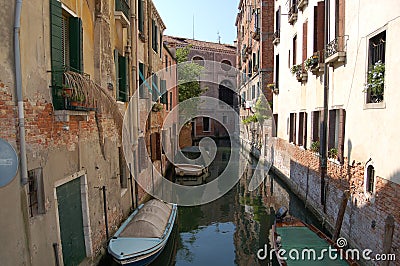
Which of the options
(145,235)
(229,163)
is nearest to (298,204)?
(145,235)

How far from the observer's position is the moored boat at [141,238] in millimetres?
6199

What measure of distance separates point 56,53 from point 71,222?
8.44ft

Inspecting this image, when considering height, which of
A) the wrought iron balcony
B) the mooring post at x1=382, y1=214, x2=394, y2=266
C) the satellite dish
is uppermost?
the wrought iron balcony

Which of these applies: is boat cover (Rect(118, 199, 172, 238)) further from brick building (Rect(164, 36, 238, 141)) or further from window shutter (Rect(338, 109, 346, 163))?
brick building (Rect(164, 36, 238, 141))

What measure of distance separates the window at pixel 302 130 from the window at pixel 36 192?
8918 mm

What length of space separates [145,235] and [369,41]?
567 cm

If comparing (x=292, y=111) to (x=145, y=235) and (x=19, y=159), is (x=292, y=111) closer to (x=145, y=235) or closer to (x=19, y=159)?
(x=145, y=235)

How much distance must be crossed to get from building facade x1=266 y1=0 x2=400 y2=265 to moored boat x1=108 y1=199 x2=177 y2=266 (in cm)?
384

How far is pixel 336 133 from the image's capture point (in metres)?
8.69

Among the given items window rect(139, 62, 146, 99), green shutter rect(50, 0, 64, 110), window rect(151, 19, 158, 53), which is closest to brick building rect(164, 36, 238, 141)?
window rect(151, 19, 158, 53)

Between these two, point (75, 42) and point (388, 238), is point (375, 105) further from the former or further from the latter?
point (75, 42)

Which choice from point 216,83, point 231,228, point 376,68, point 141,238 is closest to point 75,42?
point 141,238

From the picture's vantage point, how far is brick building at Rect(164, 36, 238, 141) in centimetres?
3634

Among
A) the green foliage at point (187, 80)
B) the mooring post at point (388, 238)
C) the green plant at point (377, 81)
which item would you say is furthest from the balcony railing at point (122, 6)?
the green foliage at point (187, 80)
